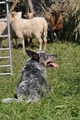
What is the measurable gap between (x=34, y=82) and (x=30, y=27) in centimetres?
381

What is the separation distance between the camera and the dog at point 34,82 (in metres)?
3.00

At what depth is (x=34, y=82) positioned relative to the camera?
3111 millimetres

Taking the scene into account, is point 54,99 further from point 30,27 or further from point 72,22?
point 72,22

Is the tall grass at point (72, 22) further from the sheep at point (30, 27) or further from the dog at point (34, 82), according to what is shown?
the dog at point (34, 82)

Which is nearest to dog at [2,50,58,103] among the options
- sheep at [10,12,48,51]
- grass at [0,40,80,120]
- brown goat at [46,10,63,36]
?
grass at [0,40,80,120]

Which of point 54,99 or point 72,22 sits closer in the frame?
point 54,99

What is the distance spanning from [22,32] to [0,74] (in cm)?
280

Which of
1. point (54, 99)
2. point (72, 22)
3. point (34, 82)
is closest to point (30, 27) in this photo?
point (72, 22)

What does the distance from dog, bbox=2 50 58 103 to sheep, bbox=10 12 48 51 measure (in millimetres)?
3121

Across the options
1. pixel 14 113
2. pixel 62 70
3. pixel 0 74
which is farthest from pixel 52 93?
pixel 0 74

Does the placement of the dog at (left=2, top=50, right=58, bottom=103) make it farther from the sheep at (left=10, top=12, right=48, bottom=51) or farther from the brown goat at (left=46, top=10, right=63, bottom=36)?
the brown goat at (left=46, top=10, right=63, bottom=36)

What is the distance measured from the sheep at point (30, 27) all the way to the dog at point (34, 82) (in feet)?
10.2

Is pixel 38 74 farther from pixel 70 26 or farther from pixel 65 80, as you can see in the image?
pixel 70 26

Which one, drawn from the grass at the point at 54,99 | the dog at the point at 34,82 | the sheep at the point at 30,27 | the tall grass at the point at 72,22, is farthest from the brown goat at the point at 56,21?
the dog at the point at 34,82
